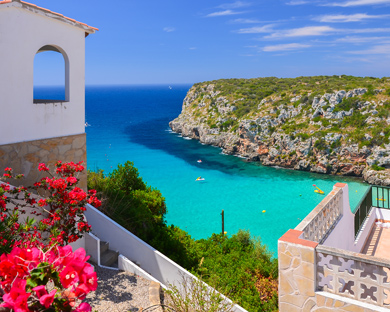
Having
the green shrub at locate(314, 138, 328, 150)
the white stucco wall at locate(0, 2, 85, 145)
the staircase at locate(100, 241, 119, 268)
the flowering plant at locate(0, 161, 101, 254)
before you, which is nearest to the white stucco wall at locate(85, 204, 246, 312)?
the staircase at locate(100, 241, 119, 268)

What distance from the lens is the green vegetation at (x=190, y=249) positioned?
31.7 ft

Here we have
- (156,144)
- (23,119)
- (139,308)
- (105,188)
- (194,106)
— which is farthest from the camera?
(194,106)

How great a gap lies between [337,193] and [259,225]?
18.1m

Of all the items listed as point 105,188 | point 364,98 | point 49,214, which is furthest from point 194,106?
point 49,214

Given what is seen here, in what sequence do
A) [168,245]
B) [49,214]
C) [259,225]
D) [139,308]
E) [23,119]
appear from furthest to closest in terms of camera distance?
[259,225] → [168,245] → [23,119] → [49,214] → [139,308]

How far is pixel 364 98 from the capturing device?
152 feet

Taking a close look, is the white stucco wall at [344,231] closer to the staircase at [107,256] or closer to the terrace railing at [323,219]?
the terrace railing at [323,219]

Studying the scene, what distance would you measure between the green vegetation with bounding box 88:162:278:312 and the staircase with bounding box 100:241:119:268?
1.55 m

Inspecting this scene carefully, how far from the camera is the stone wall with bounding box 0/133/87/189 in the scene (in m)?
8.39

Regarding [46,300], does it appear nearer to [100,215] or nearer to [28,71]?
[100,215]

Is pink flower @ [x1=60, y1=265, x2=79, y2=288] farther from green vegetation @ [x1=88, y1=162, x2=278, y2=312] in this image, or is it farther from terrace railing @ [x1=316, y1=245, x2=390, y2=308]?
green vegetation @ [x1=88, y1=162, x2=278, y2=312]

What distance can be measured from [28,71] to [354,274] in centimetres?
824

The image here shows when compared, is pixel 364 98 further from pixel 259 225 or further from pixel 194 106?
pixel 194 106

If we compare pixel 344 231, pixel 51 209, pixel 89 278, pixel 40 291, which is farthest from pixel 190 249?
pixel 40 291
